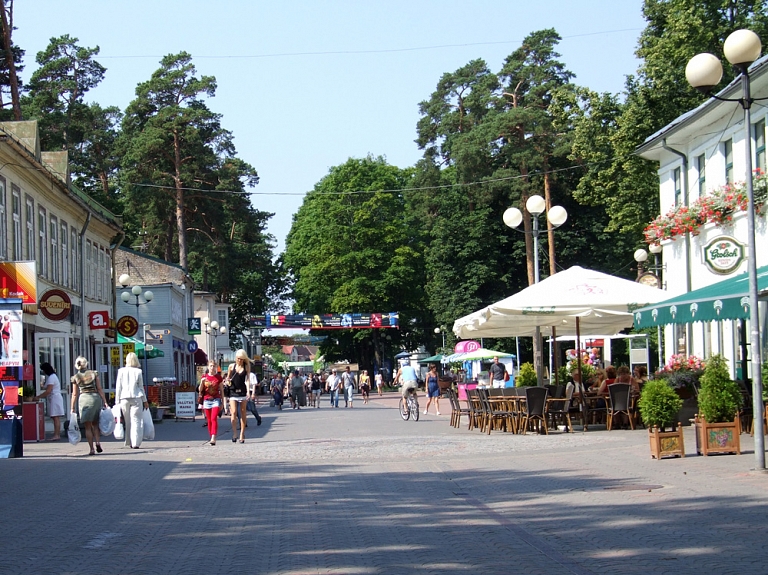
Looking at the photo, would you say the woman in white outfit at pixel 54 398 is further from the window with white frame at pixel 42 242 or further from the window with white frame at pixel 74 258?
the window with white frame at pixel 74 258

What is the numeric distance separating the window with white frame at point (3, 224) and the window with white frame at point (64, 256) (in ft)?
23.0

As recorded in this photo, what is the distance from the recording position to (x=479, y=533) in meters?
8.77

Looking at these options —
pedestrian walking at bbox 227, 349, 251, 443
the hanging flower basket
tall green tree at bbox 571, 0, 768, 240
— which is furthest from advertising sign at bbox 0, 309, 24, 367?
tall green tree at bbox 571, 0, 768, 240

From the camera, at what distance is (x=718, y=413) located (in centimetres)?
1394

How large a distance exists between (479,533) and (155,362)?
51426mm

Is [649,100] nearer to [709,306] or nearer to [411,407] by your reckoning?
[411,407]

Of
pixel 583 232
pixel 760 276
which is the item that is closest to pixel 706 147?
pixel 760 276

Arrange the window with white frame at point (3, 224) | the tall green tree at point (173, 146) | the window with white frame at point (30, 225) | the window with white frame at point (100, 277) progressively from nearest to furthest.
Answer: the window with white frame at point (3, 224) → the window with white frame at point (30, 225) → the window with white frame at point (100, 277) → the tall green tree at point (173, 146)

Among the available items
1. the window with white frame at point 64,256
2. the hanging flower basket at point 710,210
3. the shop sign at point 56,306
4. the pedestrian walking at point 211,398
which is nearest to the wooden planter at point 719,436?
the hanging flower basket at point 710,210

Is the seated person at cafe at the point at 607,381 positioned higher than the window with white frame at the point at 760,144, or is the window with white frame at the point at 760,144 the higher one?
the window with white frame at the point at 760,144

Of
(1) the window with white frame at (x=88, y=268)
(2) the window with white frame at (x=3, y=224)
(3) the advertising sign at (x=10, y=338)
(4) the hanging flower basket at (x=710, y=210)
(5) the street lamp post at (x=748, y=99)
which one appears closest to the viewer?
(5) the street lamp post at (x=748, y=99)

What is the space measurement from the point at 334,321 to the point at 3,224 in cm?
4469

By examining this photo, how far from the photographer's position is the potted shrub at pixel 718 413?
13.8m

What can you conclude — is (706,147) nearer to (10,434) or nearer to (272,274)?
(10,434)
